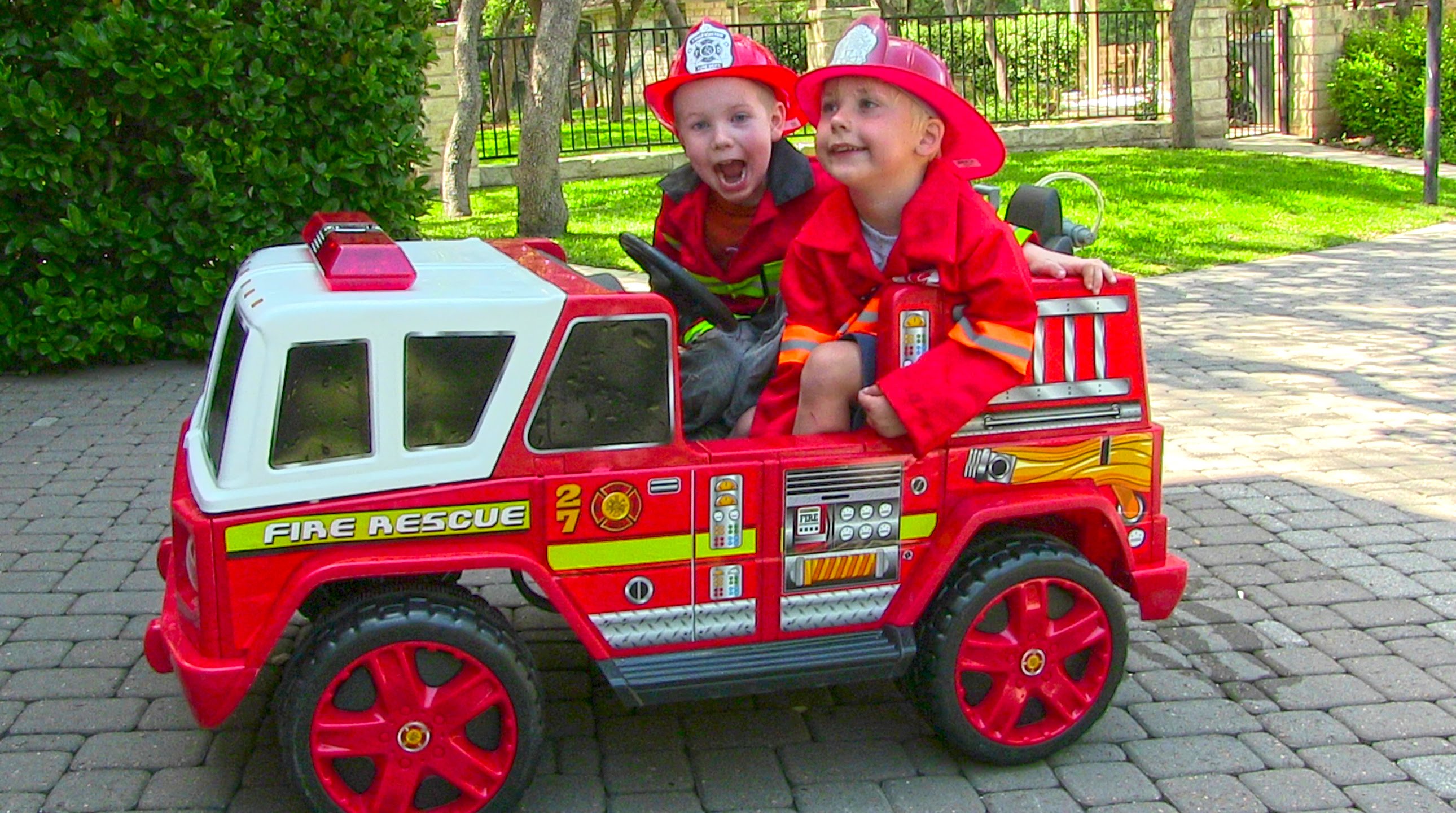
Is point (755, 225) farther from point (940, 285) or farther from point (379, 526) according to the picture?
point (379, 526)

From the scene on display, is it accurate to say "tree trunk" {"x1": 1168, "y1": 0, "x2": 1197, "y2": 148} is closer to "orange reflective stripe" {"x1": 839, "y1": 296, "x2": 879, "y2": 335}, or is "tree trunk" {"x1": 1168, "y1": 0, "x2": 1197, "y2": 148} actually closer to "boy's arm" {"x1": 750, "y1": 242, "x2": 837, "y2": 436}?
"boy's arm" {"x1": 750, "y1": 242, "x2": 837, "y2": 436}

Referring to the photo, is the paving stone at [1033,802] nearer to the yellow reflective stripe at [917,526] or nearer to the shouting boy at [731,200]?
the yellow reflective stripe at [917,526]

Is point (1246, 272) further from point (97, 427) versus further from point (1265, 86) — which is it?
point (1265, 86)

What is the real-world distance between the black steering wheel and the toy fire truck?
284 millimetres

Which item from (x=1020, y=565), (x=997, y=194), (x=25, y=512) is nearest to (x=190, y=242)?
(x=25, y=512)

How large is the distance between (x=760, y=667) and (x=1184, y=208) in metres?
11.8

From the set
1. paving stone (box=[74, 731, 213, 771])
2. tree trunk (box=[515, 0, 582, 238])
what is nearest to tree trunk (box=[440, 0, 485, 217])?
tree trunk (box=[515, 0, 582, 238])

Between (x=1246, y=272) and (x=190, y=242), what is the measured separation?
25.2ft

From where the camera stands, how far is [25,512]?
19.1ft

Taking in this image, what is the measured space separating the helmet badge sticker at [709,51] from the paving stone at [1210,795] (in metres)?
2.31

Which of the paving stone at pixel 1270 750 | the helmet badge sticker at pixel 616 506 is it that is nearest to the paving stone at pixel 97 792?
the helmet badge sticker at pixel 616 506

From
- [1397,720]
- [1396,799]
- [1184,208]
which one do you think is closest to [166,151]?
[1397,720]

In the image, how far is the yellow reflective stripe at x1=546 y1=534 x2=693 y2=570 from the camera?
3371 mm

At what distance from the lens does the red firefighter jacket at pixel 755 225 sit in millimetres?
4324
